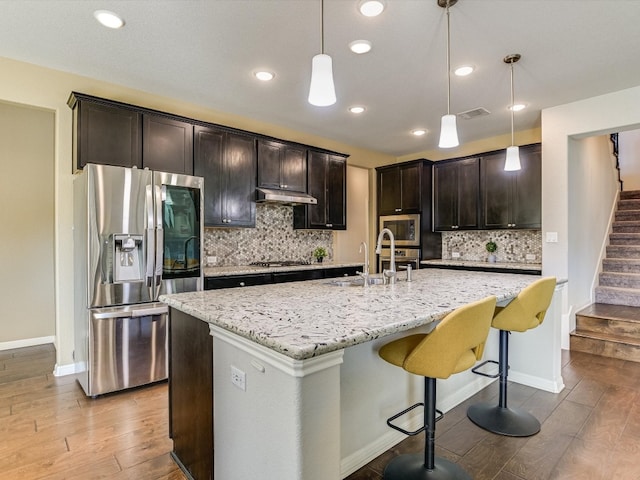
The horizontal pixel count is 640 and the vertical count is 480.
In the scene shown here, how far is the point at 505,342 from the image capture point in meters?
2.39

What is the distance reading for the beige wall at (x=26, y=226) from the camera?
3941 mm

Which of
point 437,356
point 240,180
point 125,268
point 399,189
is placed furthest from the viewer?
point 399,189

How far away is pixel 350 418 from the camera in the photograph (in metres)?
1.87

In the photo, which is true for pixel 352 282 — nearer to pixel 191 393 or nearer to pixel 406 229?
pixel 191 393

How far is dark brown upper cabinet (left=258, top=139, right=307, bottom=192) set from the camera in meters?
4.25

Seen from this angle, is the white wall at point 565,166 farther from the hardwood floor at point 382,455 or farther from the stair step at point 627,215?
the stair step at point 627,215

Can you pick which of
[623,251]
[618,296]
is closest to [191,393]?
[618,296]

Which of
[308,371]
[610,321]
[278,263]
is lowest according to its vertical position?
[610,321]

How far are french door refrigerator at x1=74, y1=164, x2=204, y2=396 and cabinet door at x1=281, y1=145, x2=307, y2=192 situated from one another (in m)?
1.50

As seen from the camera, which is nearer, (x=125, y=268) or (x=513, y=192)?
(x=125, y=268)

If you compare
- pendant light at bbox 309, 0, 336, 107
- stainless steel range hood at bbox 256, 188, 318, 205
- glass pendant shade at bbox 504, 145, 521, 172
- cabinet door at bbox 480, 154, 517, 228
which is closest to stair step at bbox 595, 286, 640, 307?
cabinet door at bbox 480, 154, 517, 228

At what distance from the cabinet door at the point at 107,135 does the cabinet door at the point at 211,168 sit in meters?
0.59

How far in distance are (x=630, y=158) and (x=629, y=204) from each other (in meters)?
1.25

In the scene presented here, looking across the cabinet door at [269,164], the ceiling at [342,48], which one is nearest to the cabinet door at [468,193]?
the ceiling at [342,48]
